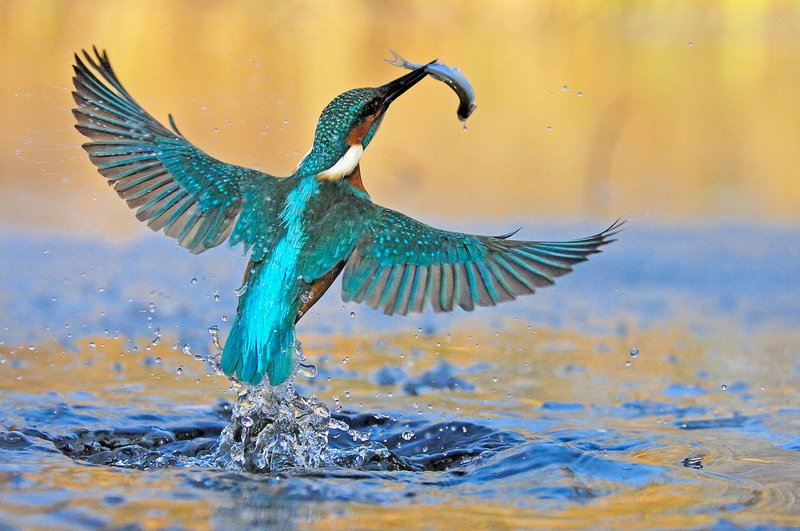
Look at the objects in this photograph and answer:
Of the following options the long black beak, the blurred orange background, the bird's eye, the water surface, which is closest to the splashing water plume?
the water surface

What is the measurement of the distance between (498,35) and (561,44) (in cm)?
55

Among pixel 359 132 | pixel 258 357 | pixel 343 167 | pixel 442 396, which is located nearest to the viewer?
pixel 258 357

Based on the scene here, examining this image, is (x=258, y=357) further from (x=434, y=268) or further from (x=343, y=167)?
(x=343, y=167)

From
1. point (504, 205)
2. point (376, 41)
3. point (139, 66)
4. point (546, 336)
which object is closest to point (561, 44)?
point (376, 41)

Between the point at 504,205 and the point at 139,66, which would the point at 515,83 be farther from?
the point at 139,66

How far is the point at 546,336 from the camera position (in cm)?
718

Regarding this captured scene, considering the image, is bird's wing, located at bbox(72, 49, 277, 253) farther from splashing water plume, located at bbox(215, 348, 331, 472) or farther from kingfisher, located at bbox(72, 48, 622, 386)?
splashing water plume, located at bbox(215, 348, 331, 472)

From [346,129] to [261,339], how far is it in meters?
1.04

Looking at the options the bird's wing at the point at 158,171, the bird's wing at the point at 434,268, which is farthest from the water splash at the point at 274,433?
the bird's wing at the point at 158,171

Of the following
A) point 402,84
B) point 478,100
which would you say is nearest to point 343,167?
point 402,84

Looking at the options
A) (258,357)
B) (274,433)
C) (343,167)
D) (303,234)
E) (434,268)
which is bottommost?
(274,433)

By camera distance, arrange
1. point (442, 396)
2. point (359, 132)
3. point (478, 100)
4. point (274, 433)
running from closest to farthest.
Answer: point (274, 433)
point (359, 132)
point (442, 396)
point (478, 100)

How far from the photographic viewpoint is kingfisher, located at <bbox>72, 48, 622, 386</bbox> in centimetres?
498

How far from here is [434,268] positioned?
16.9ft
